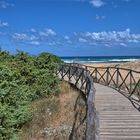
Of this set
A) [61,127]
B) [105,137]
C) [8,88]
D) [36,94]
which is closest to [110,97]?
[61,127]

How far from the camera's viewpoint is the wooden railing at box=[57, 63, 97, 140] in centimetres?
889

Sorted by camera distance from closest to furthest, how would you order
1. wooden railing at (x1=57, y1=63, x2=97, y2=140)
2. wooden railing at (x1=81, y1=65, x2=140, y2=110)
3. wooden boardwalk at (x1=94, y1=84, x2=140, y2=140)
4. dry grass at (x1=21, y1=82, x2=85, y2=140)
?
wooden railing at (x1=57, y1=63, x2=97, y2=140)
wooden boardwalk at (x1=94, y1=84, x2=140, y2=140)
dry grass at (x1=21, y1=82, x2=85, y2=140)
wooden railing at (x1=81, y1=65, x2=140, y2=110)

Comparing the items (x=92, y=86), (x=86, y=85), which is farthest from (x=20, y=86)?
(x=92, y=86)

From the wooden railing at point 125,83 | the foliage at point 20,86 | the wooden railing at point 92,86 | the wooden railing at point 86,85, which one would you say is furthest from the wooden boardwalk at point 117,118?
the foliage at point 20,86

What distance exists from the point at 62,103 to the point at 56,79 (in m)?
4.88

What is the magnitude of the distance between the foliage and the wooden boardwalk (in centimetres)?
299

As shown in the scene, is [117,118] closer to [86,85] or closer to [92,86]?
[92,86]

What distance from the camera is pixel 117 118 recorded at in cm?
1438

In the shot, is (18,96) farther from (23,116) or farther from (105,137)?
(105,137)

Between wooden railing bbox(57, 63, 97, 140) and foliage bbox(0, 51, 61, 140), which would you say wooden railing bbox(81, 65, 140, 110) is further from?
foliage bbox(0, 51, 61, 140)

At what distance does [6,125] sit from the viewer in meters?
15.3

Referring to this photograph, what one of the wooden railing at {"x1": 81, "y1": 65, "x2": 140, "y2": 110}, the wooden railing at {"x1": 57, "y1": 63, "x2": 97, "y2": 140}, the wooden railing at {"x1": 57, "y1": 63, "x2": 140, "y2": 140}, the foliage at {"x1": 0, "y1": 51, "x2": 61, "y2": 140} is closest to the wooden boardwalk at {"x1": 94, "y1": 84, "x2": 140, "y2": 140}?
the wooden railing at {"x1": 81, "y1": 65, "x2": 140, "y2": 110}

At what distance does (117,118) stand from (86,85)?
254 inches

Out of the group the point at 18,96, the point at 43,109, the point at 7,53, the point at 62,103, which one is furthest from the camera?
the point at 7,53
